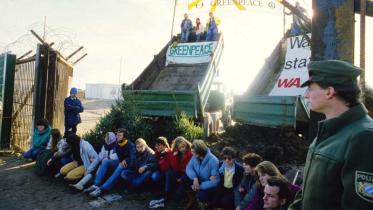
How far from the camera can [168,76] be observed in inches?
446

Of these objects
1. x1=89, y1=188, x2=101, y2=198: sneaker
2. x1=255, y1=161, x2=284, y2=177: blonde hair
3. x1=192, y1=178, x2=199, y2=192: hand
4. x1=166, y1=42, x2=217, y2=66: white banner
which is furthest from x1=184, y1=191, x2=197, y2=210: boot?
x1=166, y1=42, x2=217, y2=66: white banner

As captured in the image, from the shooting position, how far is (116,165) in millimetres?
6770

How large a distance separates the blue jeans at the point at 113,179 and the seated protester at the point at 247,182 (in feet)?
7.50

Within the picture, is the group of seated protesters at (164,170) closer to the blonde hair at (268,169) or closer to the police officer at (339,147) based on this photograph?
the blonde hair at (268,169)

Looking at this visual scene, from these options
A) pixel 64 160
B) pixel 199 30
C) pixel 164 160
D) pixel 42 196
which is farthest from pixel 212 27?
pixel 42 196

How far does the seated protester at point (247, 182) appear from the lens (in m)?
4.75

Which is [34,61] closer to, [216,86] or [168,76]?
[168,76]

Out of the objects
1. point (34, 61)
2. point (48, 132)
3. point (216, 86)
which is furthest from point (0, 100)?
point (216, 86)

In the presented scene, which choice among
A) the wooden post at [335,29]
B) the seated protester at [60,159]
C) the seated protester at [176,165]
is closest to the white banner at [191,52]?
the seated protester at [60,159]

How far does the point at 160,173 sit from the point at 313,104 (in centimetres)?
477

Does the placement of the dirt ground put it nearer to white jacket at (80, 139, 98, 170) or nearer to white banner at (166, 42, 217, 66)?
white jacket at (80, 139, 98, 170)

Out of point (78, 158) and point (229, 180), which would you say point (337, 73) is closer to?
point (229, 180)

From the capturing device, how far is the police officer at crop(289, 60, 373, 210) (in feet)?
4.67

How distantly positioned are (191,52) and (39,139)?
5.22 metres
